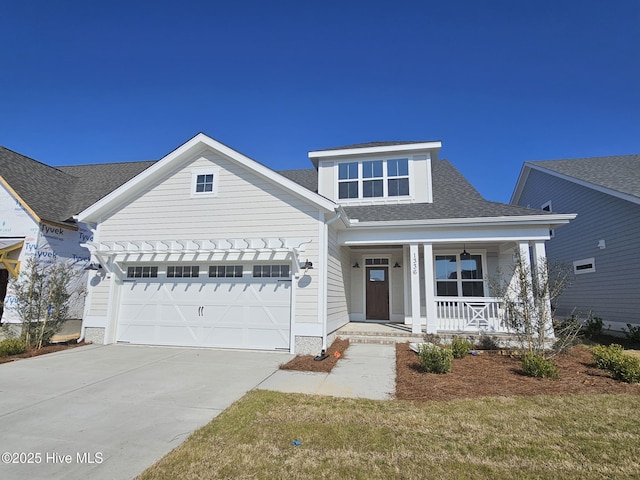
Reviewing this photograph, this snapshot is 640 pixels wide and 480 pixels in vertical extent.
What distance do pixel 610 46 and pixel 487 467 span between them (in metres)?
14.5

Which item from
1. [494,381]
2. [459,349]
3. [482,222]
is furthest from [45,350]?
[482,222]

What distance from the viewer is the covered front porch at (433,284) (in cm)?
978

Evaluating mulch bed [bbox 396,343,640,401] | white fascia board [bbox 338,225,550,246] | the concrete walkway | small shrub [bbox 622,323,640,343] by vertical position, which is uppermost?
white fascia board [bbox 338,225,550,246]

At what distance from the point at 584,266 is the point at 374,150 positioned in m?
9.83

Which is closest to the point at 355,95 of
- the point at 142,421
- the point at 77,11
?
the point at 77,11

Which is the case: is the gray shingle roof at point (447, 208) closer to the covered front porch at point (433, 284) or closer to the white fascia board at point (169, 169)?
the covered front porch at point (433, 284)

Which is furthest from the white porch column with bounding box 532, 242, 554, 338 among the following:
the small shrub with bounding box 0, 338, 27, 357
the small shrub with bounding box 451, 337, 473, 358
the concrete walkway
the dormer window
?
the small shrub with bounding box 0, 338, 27, 357

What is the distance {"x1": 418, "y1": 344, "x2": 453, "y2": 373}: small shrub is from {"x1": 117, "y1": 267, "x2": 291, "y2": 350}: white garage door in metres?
3.73

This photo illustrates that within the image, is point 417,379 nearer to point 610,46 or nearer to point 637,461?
point 637,461

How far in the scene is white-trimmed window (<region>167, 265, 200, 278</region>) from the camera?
32.0 feet

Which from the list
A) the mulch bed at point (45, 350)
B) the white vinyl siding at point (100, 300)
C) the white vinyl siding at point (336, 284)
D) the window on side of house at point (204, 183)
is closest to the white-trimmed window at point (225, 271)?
the window on side of house at point (204, 183)

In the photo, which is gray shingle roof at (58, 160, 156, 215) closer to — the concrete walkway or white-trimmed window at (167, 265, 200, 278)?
white-trimmed window at (167, 265, 200, 278)

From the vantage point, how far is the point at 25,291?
9.72 m

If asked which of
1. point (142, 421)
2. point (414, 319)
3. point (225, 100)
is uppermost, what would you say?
point (225, 100)
